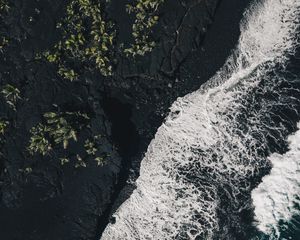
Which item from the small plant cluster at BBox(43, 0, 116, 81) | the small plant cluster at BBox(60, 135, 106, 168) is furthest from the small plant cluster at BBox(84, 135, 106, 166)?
the small plant cluster at BBox(43, 0, 116, 81)

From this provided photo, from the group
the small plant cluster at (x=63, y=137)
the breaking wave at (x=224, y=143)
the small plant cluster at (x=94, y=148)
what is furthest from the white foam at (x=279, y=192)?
the small plant cluster at (x=63, y=137)

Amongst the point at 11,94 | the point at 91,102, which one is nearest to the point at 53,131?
the point at 91,102

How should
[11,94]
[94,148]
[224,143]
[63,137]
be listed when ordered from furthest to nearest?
[224,143], [11,94], [94,148], [63,137]

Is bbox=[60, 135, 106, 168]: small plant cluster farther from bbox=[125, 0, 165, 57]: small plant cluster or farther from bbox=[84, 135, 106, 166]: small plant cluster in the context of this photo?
bbox=[125, 0, 165, 57]: small plant cluster

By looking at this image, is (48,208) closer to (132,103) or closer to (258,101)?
(132,103)

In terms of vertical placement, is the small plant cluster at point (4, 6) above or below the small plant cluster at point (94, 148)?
above

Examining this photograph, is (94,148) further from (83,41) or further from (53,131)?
(83,41)

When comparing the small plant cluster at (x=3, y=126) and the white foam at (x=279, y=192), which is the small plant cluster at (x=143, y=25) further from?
the white foam at (x=279, y=192)
